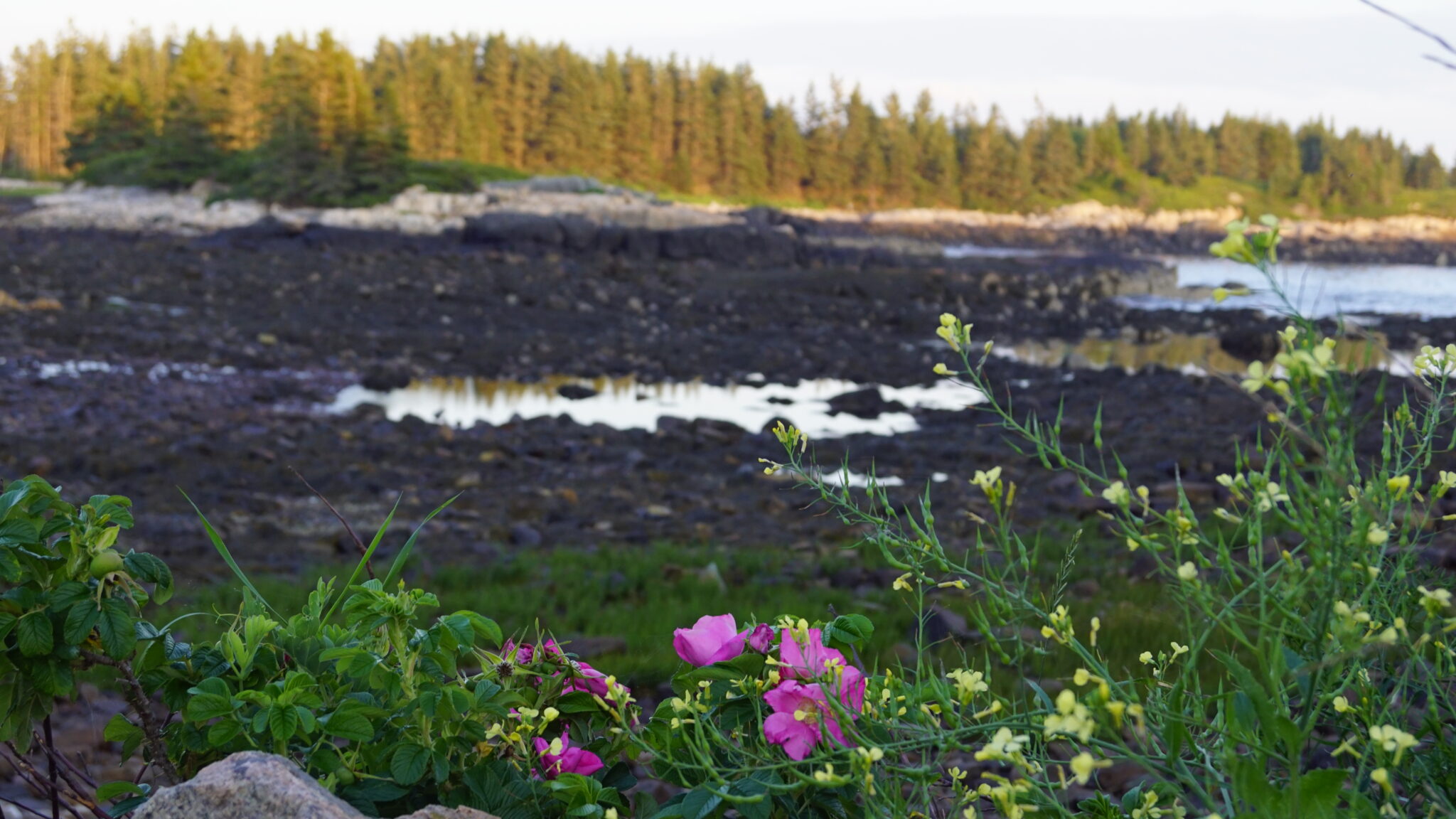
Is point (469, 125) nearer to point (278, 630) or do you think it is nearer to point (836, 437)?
point (836, 437)

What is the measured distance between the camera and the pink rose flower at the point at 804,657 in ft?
4.47

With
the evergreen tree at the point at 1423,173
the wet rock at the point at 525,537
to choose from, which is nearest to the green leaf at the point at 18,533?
the wet rock at the point at 525,537

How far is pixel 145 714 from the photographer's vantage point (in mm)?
1518

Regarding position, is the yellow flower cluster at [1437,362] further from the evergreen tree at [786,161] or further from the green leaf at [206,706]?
the evergreen tree at [786,161]

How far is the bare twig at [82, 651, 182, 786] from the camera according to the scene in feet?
4.91

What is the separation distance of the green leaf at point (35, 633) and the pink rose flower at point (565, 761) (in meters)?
0.66

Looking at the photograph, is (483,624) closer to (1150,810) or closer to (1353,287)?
(1150,810)

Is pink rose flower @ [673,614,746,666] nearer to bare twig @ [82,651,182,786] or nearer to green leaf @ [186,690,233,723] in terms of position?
green leaf @ [186,690,233,723]

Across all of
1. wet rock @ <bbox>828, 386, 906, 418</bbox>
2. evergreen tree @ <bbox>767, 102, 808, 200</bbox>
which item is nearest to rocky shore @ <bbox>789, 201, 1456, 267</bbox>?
evergreen tree @ <bbox>767, 102, 808, 200</bbox>

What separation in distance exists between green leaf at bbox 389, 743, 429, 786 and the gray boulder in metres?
0.10

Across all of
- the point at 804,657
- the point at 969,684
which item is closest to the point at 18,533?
the point at 804,657

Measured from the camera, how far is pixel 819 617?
19.4ft

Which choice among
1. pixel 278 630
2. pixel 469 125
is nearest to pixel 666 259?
pixel 278 630

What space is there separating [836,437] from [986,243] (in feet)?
186
